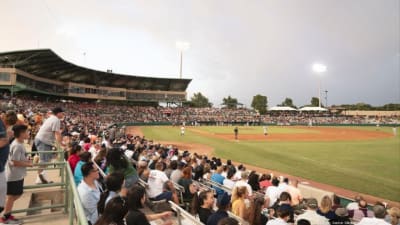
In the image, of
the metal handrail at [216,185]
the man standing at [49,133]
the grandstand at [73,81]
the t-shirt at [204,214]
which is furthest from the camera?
the grandstand at [73,81]

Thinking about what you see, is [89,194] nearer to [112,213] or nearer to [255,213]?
[112,213]

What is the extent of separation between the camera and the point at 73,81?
216 feet

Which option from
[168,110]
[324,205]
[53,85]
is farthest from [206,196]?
[168,110]

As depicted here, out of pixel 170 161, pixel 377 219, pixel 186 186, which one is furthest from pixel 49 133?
pixel 377 219

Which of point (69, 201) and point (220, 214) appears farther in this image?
point (220, 214)

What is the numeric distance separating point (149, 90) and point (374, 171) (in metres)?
73.4

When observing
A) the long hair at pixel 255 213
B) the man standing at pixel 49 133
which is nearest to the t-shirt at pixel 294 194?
the long hair at pixel 255 213

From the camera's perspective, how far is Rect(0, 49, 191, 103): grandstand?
40969mm

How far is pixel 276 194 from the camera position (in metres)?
7.82

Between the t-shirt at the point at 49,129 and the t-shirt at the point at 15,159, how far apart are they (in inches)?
77.3

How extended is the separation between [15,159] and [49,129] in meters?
2.28

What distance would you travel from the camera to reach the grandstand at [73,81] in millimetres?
40969

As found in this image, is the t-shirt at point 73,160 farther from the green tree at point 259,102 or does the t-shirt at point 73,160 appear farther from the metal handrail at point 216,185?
the green tree at point 259,102

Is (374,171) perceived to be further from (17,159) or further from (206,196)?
(17,159)
